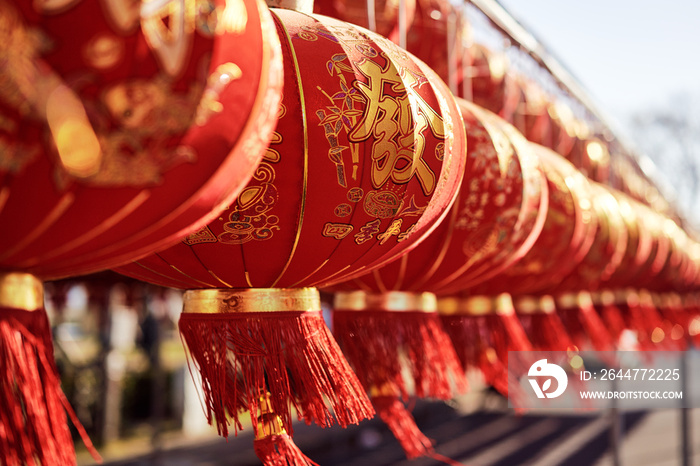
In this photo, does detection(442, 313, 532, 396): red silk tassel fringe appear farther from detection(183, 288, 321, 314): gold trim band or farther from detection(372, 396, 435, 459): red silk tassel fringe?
detection(183, 288, 321, 314): gold trim band

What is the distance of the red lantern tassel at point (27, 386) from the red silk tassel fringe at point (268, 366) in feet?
0.70

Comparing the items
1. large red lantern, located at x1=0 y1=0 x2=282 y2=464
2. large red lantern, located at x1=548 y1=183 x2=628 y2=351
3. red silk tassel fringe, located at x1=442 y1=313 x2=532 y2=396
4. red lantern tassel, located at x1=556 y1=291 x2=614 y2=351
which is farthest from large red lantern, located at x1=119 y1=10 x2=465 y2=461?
red lantern tassel, located at x1=556 y1=291 x2=614 y2=351

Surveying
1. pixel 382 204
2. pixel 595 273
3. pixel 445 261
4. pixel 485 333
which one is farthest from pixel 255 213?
pixel 595 273

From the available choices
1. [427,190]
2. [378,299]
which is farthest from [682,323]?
[427,190]

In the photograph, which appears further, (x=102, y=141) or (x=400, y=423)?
(x=400, y=423)

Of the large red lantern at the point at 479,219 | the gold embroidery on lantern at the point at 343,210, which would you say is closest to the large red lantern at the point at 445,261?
the large red lantern at the point at 479,219

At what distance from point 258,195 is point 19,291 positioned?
0.21m

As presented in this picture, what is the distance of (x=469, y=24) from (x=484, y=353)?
2.65 feet

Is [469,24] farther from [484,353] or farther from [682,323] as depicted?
[682,323]

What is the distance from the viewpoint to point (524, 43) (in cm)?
161

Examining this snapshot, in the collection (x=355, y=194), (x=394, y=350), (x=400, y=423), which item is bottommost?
(x=400, y=423)

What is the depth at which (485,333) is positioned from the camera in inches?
50.3

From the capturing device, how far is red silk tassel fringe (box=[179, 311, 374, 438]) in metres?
0.69

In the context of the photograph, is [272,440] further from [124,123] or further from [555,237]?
[555,237]
